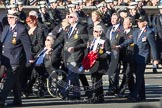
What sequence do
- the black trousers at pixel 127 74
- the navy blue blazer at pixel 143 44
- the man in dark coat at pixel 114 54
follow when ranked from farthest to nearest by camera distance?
the black trousers at pixel 127 74, the man in dark coat at pixel 114 54, the navy blue blazer at pixel 143 44

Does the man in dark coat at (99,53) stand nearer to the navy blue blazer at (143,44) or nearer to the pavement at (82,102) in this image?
the pavement at (82,102)

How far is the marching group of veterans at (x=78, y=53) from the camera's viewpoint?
1057cm

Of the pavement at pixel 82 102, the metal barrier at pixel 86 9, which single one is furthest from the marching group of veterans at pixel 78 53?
the metal barrier at pixel 86 9

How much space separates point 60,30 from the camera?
12430 millimetres

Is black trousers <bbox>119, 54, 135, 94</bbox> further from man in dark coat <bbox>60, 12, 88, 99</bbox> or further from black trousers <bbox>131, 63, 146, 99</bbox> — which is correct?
man in dark coat <bbox>60, 12, 88, 99</bbox>

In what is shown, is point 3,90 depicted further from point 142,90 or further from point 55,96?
point 142,90

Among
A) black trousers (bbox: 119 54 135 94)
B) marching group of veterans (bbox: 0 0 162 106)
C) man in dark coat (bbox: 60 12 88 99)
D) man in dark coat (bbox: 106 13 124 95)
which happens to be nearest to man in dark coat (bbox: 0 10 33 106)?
marching group of veterans (bbox: 0 0 162 106)

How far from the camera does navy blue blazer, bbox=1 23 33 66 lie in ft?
34.2

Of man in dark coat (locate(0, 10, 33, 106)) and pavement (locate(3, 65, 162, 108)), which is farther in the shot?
pavement (locate(3, 65, 162, 108))

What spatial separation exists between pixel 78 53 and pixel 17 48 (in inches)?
57.1

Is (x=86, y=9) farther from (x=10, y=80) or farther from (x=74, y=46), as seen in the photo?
(x=10, y=80)

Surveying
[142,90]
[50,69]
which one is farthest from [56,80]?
[142,90]

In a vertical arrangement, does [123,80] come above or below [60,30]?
below

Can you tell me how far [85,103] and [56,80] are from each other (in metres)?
0.85
